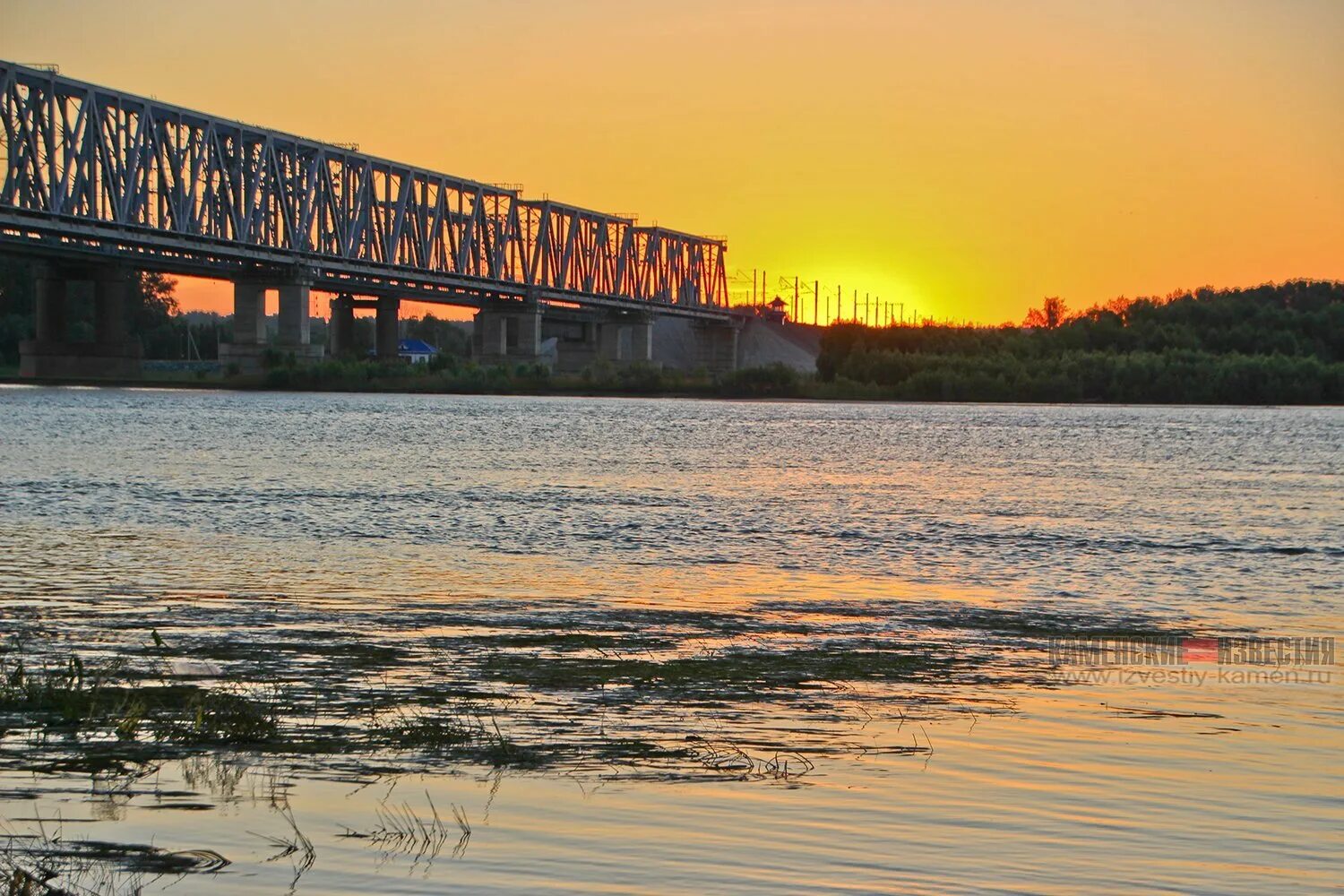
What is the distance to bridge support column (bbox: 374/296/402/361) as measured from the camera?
151m

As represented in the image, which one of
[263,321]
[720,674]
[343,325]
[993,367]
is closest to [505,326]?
[343,325]

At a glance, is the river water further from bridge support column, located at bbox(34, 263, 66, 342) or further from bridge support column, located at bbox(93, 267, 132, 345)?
bridge support column, located at bbox(34, 263, 66, 342)

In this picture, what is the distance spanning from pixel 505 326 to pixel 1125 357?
63.8m

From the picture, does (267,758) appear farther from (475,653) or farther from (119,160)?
(119,160)

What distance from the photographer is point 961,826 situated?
8.42 metres

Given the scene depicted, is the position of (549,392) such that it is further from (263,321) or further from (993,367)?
(993,367)

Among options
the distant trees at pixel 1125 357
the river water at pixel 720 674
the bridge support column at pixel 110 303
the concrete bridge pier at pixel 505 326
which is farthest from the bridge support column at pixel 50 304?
the river water at pixel 720 674

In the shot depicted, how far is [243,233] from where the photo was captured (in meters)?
132

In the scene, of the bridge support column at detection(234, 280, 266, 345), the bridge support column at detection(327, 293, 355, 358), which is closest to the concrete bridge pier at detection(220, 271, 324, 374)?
the bridge support column at detection(234, 280, 266, 345)

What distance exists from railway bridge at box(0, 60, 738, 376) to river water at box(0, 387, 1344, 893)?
7975cm

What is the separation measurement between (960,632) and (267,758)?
332 inches

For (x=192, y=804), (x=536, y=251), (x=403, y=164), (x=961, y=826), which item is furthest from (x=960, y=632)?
(x=536, y=251)

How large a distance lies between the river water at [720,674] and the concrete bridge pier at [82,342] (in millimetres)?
84558

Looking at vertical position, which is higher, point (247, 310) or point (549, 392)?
point (247, 310)
